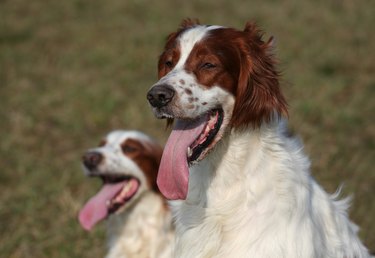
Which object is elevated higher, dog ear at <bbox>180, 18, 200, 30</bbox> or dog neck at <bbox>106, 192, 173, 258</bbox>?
dog ear at <bbox>180, 18, 200, 30</bbox>

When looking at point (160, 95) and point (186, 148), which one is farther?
point (186, 148)

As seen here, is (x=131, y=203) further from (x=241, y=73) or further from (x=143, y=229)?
(x=241, y=73)

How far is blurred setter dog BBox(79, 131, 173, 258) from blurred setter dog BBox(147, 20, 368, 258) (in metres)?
1.72

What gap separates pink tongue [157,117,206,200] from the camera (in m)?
3.77

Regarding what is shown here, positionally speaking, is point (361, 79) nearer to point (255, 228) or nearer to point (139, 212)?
point (139, 212)

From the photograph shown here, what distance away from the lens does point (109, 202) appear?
18.8 ft

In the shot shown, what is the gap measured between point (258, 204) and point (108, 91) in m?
7.03

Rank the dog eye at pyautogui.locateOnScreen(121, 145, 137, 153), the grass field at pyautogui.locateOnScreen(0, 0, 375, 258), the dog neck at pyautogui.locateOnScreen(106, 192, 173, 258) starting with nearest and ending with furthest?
the dog neck at pyautogui.locateOnScreen(106, 192, 173, 258) < the dog eye at pyautogui.locateOnScreen(121, 145, 137, 153) < the grass field at pyautogui.locateOnScreen(0, 0, 375, 258)

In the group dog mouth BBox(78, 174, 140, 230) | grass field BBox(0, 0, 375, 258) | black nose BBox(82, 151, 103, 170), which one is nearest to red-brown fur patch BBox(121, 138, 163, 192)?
dog mouth BBox(78, 174, 140, 230)

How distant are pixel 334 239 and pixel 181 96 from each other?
128 centimetres

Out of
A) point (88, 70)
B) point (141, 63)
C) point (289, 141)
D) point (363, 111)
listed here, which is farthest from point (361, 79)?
point (289, 141)

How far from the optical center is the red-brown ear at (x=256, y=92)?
3762 mm

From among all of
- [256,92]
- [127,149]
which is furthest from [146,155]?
[256,92]

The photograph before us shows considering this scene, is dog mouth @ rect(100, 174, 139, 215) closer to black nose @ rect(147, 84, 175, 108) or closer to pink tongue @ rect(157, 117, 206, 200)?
pink tongue @ rect(157, 117, 206, 200)
